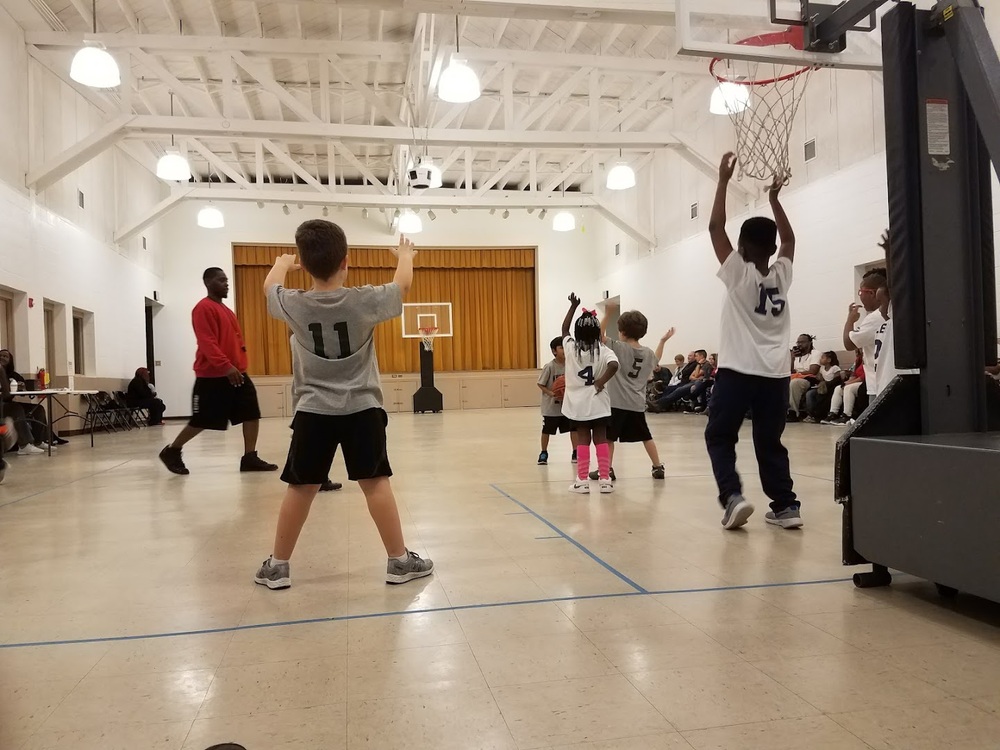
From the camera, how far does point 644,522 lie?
3877 mm

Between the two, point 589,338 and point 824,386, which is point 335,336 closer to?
point 589,338

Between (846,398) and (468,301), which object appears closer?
(846,398)

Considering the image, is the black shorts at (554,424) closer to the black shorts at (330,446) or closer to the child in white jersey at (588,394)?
the child in white jersey at (588,394)

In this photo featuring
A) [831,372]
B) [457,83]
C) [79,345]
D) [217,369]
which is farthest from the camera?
[79,345]

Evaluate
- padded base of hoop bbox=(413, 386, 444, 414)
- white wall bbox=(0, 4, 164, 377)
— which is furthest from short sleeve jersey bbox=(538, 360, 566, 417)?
padded base of hoop bbox=(413, 386, 444, 414)

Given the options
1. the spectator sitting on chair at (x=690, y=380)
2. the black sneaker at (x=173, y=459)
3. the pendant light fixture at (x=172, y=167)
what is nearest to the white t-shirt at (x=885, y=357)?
the black sneaker at (x=173, y=459)

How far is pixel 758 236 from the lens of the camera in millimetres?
3578

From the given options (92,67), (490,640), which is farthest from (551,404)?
(92,67)

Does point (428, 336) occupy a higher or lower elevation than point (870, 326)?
higher

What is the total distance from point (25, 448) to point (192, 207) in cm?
1140

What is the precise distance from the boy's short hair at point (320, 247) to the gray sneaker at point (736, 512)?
2.23m

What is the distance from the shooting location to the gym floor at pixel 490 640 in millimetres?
1635

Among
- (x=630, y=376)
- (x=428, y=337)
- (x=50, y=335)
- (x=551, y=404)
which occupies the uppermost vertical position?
(x=428, y=337)

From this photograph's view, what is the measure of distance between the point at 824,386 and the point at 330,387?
31.4 ft
